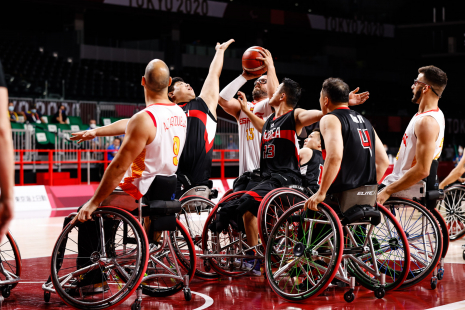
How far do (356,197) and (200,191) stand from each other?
190cm

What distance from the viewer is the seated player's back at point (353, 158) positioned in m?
4.49

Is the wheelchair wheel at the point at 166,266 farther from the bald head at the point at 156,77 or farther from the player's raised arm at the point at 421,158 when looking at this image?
the player's raised arm at the point at 421,158

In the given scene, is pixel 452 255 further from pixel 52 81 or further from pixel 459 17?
pixel 459 17

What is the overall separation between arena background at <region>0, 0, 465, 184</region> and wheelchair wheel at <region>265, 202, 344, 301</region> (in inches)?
452

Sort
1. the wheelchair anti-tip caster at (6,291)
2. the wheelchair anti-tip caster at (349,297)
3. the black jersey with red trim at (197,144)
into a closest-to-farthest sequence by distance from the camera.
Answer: the wheelchair anti-tip caster at (349,297)
the wheelchair anti-tip caster at (6,291)
the black jersey with red trim at (197,144)

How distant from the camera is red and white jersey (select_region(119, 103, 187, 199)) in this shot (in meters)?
4.26

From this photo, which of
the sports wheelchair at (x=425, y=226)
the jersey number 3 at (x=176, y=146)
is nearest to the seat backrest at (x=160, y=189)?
the jersey number 3 at (x=176, y=146)

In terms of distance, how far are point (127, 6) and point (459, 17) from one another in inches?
747

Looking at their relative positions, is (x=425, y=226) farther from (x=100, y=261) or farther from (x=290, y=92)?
(x=100, y=261)

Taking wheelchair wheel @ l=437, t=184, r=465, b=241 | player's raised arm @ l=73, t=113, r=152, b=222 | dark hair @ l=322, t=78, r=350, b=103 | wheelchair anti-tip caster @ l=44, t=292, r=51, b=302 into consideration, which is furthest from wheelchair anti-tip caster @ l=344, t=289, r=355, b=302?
wheelchair wheel @ l=437, t=184, r=465, b=241

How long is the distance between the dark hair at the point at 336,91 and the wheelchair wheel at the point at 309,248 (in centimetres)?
94

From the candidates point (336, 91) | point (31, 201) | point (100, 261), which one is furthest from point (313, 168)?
point (31, 201)

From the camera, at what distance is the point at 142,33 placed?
104ft

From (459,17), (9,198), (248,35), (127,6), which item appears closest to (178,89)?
(9,198)
